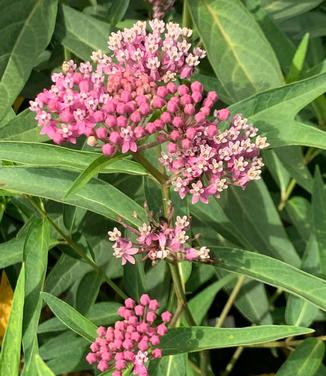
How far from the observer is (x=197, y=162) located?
1.22 meters

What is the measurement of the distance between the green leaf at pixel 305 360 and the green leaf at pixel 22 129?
28.2 inches

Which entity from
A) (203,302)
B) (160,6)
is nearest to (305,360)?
(203,302)

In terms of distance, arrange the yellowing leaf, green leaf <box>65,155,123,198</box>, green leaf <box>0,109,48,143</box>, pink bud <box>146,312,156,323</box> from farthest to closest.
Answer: the yellowing leaf
green leaf <box>0,109,48,143</box>
pink bud <box>146,312,156,323</box>
green leaf <box>65,155,123,198</box>

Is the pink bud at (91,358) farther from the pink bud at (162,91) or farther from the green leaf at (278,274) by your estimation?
the pink bud at (162,91)

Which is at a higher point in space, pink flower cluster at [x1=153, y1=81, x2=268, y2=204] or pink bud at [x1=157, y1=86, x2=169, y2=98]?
pink bud at [x1=157, y1=86, x2=169, y2=98]

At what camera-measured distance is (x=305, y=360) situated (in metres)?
1.60

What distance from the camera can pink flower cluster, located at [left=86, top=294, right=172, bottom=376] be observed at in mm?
1229

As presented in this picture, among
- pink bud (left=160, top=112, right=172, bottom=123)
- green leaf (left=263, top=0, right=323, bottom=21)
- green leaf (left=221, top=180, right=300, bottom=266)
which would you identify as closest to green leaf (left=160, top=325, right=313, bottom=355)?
pink bud (left=160, top=112, right=172, bottom=123)

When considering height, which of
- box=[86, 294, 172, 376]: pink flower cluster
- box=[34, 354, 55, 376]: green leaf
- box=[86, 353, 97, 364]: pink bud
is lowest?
box=[86, 353, 97, 364]: pink bud

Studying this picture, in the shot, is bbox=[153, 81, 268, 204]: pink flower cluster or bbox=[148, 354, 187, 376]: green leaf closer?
bbox=[153, 81, 268, 204]: pink flower cluster

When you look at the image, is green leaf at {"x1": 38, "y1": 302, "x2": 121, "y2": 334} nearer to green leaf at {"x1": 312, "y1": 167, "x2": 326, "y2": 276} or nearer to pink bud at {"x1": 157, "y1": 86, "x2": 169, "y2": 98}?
green leaf at {"x1": 312, "y1": 167, "x2": 326, "y2": 276}

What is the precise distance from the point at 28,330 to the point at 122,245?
0.26 metres

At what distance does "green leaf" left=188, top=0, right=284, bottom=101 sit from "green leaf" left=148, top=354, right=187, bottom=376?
577 mm

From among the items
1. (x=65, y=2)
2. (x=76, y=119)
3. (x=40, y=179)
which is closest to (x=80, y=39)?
(x=65, y=2)
